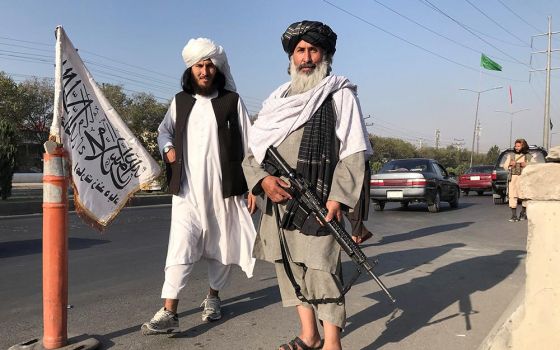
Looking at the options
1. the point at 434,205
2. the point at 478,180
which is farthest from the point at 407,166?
the point at 478,180

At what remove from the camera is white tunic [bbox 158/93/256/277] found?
3.29 metres

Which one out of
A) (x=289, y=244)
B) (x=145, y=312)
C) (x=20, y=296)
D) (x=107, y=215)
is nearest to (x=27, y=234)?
(x=20, y=296)

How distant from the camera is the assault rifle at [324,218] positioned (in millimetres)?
2549

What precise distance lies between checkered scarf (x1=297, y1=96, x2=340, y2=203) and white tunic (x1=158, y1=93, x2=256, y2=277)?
901mm

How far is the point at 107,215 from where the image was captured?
311 centimetres

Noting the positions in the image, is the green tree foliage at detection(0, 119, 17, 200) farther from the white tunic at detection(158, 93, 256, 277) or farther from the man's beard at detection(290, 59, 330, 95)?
the man's beard at detection(290, 59, 330, 95)

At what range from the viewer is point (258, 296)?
4.33 meters

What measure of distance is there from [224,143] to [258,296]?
1.62m

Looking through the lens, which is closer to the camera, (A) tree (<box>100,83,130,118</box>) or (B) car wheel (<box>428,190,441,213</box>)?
(B) car wheel (<box>428,190,441,213</box>)

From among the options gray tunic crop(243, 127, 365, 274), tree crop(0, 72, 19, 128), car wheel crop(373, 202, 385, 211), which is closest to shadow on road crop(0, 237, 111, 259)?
gray tunic crop(243, 127, 365, 274)

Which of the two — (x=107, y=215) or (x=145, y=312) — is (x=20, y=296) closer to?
(x=145, y=312)

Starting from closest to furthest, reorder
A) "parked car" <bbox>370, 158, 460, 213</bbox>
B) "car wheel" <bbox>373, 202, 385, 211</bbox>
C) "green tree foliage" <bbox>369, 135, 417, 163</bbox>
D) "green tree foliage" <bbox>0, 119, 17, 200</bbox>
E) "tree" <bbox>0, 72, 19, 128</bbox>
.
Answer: "parked car" <bbox>370, 158, 460, 213</bbox>
"green tree foliage" <bbox>0, 119, 17, 200</bbox>
"car wheel" <bbox>373, 202, 385, 211</bbox>
"tree" <bbox>0, 72, 19, 128</bbox>
"green tree foliage" <bbox>369, 135, 417, 163</bbox>

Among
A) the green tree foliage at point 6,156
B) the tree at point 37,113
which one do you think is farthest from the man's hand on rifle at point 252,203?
the tree at point 37,113

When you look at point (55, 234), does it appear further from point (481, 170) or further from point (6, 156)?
point (481, 170)
